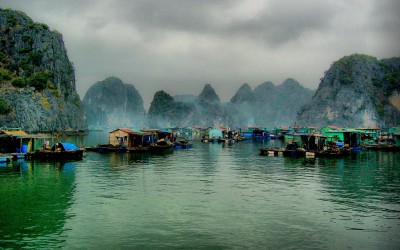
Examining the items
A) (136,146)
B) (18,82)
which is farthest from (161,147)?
(18,82)

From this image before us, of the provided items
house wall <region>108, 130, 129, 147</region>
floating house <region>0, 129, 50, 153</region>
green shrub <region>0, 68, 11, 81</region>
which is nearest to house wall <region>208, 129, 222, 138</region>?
house wall <region>108, 130, 129, 147</region>

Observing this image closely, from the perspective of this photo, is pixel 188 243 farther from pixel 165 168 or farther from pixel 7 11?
pixel 7 11

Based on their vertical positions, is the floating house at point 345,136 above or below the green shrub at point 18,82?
below

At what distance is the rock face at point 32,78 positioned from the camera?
4333 inches

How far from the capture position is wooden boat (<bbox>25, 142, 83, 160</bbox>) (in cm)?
4638

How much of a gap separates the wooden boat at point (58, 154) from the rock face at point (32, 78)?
64.4 meters

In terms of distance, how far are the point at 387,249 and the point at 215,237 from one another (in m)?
6.92

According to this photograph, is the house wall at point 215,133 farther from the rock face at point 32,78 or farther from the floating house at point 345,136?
Answer: the rock face at point 32,78

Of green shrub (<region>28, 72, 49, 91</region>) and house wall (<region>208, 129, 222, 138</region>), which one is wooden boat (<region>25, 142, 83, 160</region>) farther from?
green shrub (<region>28, 72, 49, 91</region>)

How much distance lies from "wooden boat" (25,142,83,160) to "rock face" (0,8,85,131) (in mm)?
64434

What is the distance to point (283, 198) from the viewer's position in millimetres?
25375

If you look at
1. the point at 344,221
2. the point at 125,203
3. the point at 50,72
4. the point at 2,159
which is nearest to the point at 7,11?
the point at 50,72

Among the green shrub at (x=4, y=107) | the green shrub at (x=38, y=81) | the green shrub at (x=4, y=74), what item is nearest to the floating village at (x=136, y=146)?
the green shrub at (x=4, y=107)

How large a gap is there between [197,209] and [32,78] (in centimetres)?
11402
